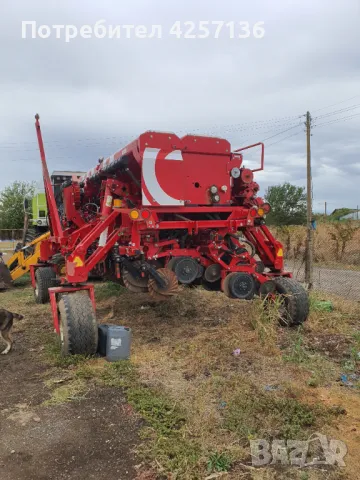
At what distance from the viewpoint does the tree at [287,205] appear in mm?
39875

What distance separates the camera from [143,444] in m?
3.21

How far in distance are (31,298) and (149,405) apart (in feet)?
22.9

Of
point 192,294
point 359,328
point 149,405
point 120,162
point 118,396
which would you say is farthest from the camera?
point 192,294

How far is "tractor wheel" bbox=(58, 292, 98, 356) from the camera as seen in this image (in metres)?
4.99

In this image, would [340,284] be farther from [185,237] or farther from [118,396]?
[118,396]

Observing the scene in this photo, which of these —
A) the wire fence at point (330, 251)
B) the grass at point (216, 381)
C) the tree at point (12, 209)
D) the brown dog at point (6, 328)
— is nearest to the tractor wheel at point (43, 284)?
the grass at point (216, 381)

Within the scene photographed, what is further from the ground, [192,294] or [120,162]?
[120,162]

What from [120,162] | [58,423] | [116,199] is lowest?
[58,423]

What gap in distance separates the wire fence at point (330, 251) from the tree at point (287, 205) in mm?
18622

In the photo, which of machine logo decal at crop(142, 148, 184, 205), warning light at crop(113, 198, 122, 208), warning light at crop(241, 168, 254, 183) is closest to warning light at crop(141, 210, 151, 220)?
machine logo decal at crop(142, 148, 184, 205)

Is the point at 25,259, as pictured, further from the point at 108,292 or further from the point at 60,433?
the point at 60,433

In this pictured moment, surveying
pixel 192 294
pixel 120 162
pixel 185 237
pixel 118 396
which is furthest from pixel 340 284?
pixel 118 396

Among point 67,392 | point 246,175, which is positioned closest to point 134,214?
point 246,175

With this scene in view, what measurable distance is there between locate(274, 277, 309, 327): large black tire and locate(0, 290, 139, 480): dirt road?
2919 mm
